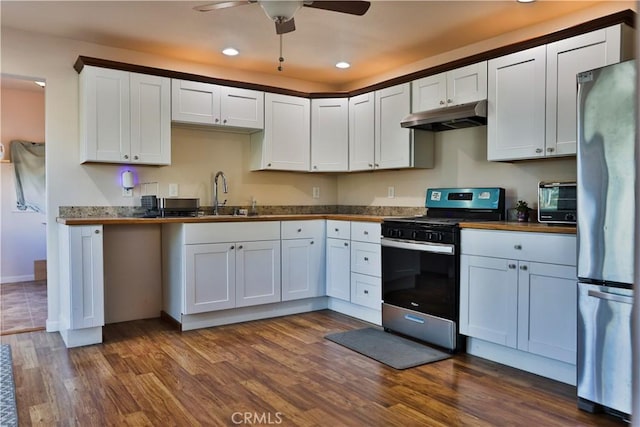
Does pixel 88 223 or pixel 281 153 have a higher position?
pixel 281 153

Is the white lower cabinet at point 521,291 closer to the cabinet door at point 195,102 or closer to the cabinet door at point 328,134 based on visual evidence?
the cabinet door at point 328,134

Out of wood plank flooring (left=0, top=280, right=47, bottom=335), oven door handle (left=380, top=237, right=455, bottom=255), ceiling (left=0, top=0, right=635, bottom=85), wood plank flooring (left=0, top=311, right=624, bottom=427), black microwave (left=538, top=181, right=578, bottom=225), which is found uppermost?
ceiling (left=0, top=0, right=635, bottom=85)

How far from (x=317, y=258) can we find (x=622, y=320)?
270cm

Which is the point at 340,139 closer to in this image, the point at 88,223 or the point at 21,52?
the point at 88,223

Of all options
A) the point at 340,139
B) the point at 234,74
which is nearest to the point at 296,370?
the point at 340,139

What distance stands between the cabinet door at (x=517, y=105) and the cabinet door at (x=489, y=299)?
2.69ft

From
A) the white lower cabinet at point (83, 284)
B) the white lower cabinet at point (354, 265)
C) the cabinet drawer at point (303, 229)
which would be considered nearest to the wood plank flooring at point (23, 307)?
the white lower cabinet at point (83, 284)

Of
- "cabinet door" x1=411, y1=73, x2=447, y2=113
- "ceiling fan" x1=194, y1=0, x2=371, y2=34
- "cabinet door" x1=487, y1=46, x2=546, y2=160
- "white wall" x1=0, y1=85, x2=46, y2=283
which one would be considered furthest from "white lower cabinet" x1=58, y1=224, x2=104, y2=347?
"white wall" x1=0, y1=85, x2=46, y2=283

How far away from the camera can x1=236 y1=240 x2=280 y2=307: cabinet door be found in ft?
13.1

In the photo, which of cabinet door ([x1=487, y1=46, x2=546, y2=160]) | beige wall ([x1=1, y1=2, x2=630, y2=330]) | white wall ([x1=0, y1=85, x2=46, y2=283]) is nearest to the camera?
cabinet door ([x1=487, y1=46, x2=546, y2=160])

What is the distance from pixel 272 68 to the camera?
4688 millimetres

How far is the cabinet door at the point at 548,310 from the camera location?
103 inches

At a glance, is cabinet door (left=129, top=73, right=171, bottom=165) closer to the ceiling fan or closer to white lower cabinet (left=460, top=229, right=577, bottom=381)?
the ceiling fan

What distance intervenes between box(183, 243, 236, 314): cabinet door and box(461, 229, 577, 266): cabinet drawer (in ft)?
6.47
